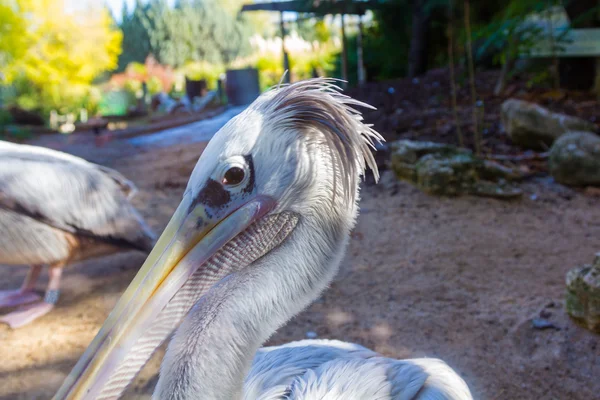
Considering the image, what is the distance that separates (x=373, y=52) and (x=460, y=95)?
463 cm

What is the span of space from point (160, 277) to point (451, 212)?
3.28 metres

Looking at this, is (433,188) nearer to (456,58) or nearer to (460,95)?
(460,95)

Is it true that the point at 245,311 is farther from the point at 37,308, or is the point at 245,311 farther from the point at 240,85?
the point at 240,85

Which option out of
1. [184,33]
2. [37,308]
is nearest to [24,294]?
[37,308]

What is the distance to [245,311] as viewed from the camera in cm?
116

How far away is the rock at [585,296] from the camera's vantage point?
2.12 m

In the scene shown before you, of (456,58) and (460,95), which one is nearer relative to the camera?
(460,95)

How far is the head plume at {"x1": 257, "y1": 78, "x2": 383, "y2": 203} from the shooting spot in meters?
1.23

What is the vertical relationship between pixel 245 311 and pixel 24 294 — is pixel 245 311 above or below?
above

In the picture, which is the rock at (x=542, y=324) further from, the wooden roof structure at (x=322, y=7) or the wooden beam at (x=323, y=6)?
the wooden beam at (x=323, y=6)

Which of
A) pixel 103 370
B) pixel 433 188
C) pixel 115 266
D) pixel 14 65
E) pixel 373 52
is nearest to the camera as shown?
pixel 103 370

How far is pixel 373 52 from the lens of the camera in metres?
11.3

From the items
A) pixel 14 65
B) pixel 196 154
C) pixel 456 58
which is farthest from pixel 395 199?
pixel 14 65

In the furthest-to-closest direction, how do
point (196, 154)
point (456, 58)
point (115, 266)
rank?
point (456, 58) < point (196, 154) < point (115, 266)
